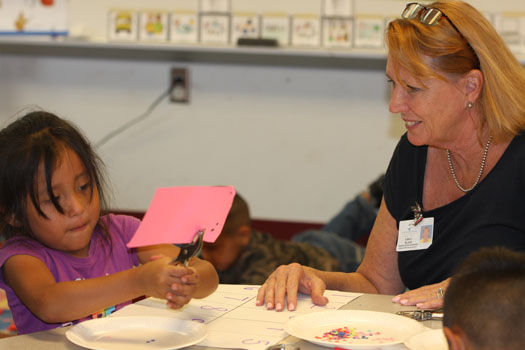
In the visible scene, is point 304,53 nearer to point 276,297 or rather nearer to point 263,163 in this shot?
point 263,163

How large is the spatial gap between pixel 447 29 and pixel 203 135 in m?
2.23

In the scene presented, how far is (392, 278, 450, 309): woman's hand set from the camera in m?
1.53

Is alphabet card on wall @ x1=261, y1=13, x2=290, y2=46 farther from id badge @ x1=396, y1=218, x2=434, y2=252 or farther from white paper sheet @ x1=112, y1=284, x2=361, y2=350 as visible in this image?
white paper sheet @ x1=112, y1=284, x2=361, y2=350

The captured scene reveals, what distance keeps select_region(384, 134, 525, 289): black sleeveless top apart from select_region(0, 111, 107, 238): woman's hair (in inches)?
33.1

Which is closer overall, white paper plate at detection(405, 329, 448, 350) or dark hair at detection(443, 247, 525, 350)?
dark hair at detection(443, 247, 525, 350)

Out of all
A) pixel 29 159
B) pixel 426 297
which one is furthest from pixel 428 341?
pixel 29 159

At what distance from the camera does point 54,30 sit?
Result: 366cm

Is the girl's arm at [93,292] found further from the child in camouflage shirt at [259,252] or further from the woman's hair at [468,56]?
the child in camouflage shirt at [259,252]

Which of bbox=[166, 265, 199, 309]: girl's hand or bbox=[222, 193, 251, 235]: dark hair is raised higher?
bbox=[166, 265, 199, 309]: girl's hand

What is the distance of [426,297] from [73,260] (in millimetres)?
852

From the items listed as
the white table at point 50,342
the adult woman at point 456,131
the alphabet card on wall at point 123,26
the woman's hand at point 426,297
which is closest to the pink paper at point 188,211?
the white table at point 50,342

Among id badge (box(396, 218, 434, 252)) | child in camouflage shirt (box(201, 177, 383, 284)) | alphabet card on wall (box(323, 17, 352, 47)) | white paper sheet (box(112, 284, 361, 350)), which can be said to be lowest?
child in camouflage shirt (box(201, 177, 383, 284))

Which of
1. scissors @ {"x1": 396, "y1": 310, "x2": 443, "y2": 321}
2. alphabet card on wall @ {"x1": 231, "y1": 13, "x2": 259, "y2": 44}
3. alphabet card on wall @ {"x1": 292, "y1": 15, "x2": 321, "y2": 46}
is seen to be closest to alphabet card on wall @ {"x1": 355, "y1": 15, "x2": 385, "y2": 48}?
alphabet card on wall @ {"x1": 292, "y1": 15, "x2": 321, "y2": 46}

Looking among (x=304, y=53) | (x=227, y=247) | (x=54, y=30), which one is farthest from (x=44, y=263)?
(x=54, y=30)
